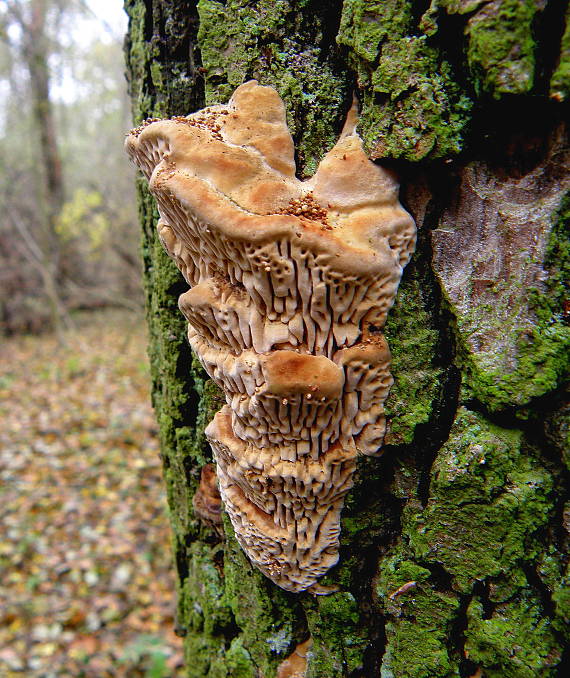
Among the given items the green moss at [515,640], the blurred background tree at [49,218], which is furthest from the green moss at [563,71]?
the blurred background tree at [49,218]

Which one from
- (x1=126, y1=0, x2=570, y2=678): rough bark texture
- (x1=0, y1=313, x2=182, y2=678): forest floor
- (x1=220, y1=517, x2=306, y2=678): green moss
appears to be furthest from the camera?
(x1=0, y1=313, x2=182, y2=678): forest floor

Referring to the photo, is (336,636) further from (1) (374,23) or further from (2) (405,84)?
(1) (374,23)

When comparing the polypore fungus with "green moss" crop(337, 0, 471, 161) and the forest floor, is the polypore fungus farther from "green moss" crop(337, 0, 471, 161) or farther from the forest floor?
the forest floor

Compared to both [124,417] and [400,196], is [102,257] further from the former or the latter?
[400,196]

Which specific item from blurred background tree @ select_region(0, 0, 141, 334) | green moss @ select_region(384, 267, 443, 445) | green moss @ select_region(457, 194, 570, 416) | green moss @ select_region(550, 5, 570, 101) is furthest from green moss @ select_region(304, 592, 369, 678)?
blurred background tree @ select_region(0, 0, 141, 334)

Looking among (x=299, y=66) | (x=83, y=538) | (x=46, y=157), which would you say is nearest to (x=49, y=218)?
(x=46, y=157)

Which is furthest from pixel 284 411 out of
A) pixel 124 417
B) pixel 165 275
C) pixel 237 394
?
pixel 124 417
